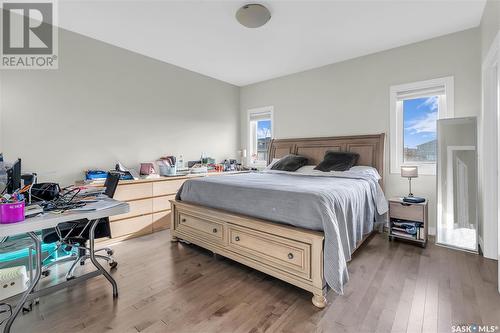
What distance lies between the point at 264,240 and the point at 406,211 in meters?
1.95

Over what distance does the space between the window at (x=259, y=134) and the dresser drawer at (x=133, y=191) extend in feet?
8.24

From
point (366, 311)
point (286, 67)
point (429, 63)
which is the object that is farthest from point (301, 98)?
point (366, 311)

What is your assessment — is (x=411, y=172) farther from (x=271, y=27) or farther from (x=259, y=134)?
(x=259, y=134)

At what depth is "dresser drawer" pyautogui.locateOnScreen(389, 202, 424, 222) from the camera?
2.76m

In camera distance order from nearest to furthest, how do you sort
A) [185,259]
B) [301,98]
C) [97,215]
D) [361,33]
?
[97,215] < [185,259] < [361,33] < [301,98]

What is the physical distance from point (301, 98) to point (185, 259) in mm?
3324

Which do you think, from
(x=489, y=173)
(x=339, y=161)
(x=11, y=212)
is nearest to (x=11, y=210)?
(x=11, y=212)

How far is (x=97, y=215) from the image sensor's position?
1.58 metres

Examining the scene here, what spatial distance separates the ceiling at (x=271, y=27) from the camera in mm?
2434

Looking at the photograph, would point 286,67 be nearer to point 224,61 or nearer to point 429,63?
point 224,61

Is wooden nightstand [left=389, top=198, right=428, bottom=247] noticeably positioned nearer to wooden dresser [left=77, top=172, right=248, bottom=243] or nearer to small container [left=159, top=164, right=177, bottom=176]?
wooden dresser [left=77, top=172, right=248, bottom=243]
